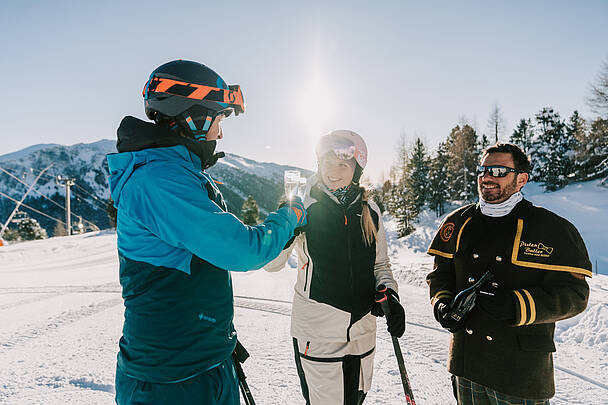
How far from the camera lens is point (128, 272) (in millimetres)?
1538

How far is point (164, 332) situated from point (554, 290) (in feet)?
7.66

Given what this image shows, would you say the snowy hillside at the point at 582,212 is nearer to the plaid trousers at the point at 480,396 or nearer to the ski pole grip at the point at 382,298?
the plaid trousers at the point at 480,396

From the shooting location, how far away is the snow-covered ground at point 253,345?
3727mm

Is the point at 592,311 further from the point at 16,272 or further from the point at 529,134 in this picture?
the point at 529,134

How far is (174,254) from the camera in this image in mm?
1488

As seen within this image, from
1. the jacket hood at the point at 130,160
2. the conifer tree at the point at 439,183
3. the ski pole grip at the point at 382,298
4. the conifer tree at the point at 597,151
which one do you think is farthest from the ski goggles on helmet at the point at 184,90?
the conifer tree at the point at 439,183

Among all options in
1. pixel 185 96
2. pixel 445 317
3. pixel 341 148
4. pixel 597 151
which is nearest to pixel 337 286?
pixel 445 317

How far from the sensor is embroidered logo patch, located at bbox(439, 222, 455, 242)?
8.99 ft

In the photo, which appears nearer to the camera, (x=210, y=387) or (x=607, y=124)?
(x=210, y=387)

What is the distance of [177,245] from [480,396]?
236cm

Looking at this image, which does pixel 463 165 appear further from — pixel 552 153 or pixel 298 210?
pixel 298 210

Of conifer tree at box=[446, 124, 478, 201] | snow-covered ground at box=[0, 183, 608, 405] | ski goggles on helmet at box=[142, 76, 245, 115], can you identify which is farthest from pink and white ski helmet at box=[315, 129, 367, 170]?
conifer tree at box=[446, 124, 478, 201]

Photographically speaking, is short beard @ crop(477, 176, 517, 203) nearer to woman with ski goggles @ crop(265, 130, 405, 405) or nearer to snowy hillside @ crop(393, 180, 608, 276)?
woman with ski goggles @ crop(265, 130, 405, 405)

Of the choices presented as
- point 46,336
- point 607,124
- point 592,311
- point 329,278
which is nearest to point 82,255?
point 46,336
